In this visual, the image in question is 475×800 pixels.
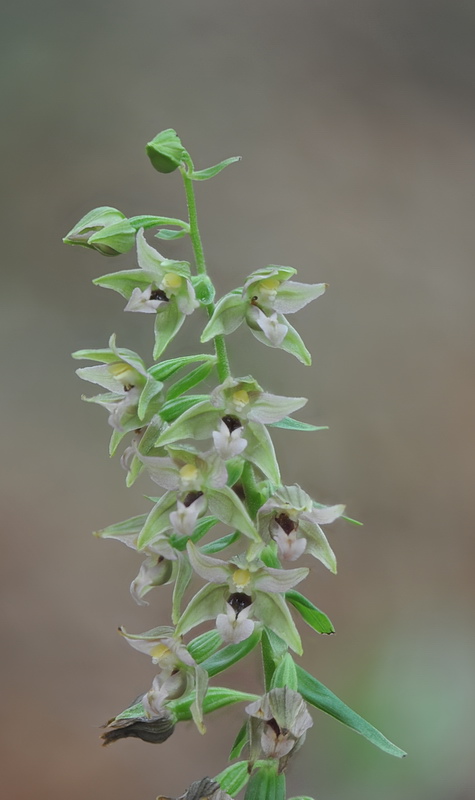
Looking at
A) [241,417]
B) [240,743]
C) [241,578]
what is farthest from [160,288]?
[240,743]

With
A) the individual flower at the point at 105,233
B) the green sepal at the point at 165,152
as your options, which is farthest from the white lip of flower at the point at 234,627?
the green sepal at the point at 165,152

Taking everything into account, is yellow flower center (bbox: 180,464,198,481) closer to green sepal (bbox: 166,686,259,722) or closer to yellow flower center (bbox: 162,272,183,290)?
yellow flower center (bbox: 162,272,183,290)

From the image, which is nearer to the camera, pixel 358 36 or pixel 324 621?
pixel 324 621

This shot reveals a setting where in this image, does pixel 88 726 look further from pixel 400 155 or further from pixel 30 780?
pixel 400 155

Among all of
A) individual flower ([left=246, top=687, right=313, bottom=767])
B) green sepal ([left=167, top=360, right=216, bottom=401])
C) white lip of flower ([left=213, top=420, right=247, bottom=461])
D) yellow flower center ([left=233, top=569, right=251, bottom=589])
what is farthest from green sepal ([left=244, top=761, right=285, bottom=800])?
green sepal ([left=167, top=360, right=216, bottom=401])

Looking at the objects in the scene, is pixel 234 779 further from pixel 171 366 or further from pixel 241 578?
pixel 171 366

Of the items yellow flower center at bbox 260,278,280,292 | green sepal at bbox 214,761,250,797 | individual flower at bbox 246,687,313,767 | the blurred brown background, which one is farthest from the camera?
the blurred brown background

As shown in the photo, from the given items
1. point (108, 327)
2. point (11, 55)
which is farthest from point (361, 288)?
point (11, 55)
